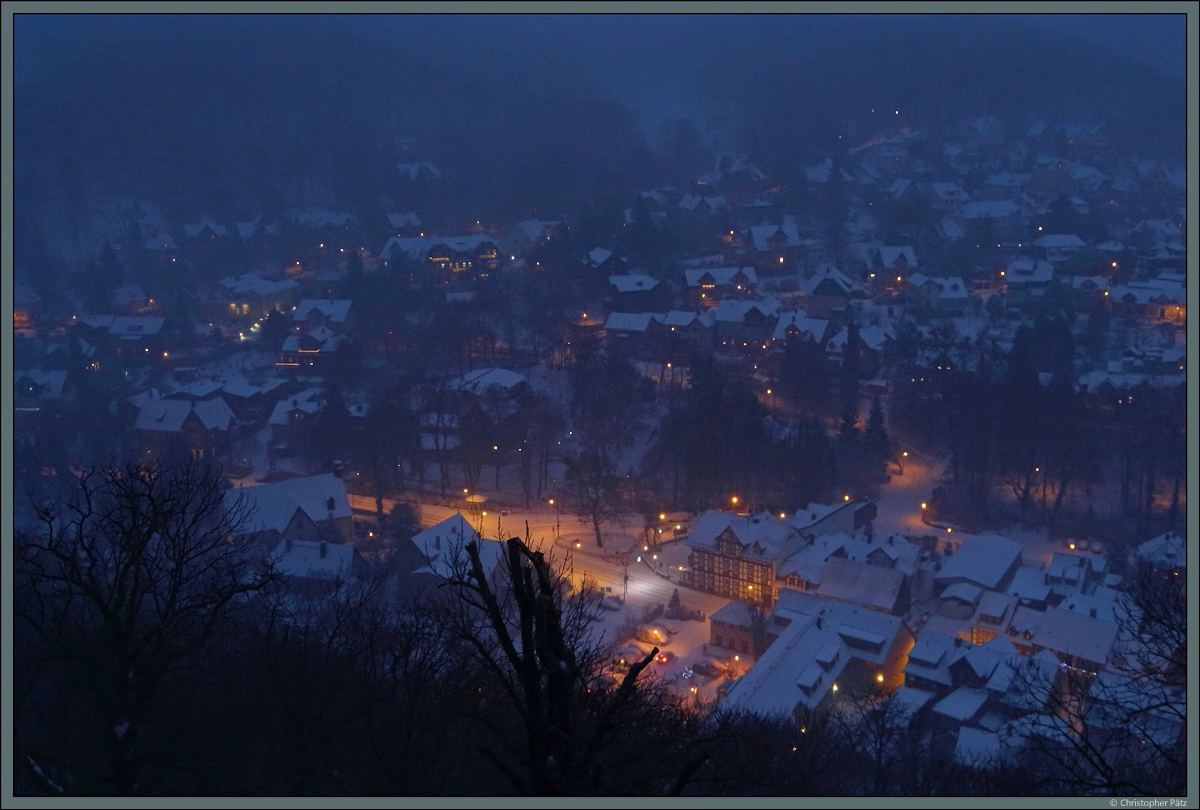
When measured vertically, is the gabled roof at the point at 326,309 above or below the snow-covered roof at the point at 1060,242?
below

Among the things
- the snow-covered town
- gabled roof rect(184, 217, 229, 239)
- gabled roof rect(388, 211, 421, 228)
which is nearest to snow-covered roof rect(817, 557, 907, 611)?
the snow-covered town

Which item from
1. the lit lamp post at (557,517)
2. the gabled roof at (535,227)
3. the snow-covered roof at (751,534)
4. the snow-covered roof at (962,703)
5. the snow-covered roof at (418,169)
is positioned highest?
the snow-covered roof at (418,169)

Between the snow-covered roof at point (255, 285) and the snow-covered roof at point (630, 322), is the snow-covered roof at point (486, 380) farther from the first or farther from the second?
the snow-covered roof at point (255, 285)

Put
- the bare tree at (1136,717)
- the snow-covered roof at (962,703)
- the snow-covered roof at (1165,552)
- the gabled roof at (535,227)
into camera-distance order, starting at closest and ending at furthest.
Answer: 1. the bare tree at (1136,717)
2. the snow-covered roof at (962,703)
3. the snow-covered roof at (1165,552)
4. the gabled roof at (535,227)

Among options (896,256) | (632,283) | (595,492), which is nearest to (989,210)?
(896,256)

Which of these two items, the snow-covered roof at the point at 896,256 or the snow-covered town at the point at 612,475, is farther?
the snow-covered roof at the point at 896,256

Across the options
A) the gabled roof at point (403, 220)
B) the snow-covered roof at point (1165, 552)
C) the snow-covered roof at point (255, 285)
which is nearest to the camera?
the snow-covered roof at point (1165, 552)

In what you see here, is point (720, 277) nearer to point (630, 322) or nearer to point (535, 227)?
point (630, 322)

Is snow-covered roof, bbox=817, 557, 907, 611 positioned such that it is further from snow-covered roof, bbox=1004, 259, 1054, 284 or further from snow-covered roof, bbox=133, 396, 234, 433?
snow-covered roof, bbox=1004, 259, 1054, 284

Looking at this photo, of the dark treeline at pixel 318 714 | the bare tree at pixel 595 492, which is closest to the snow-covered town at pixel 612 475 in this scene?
the dark treeline at pixel 318 714
